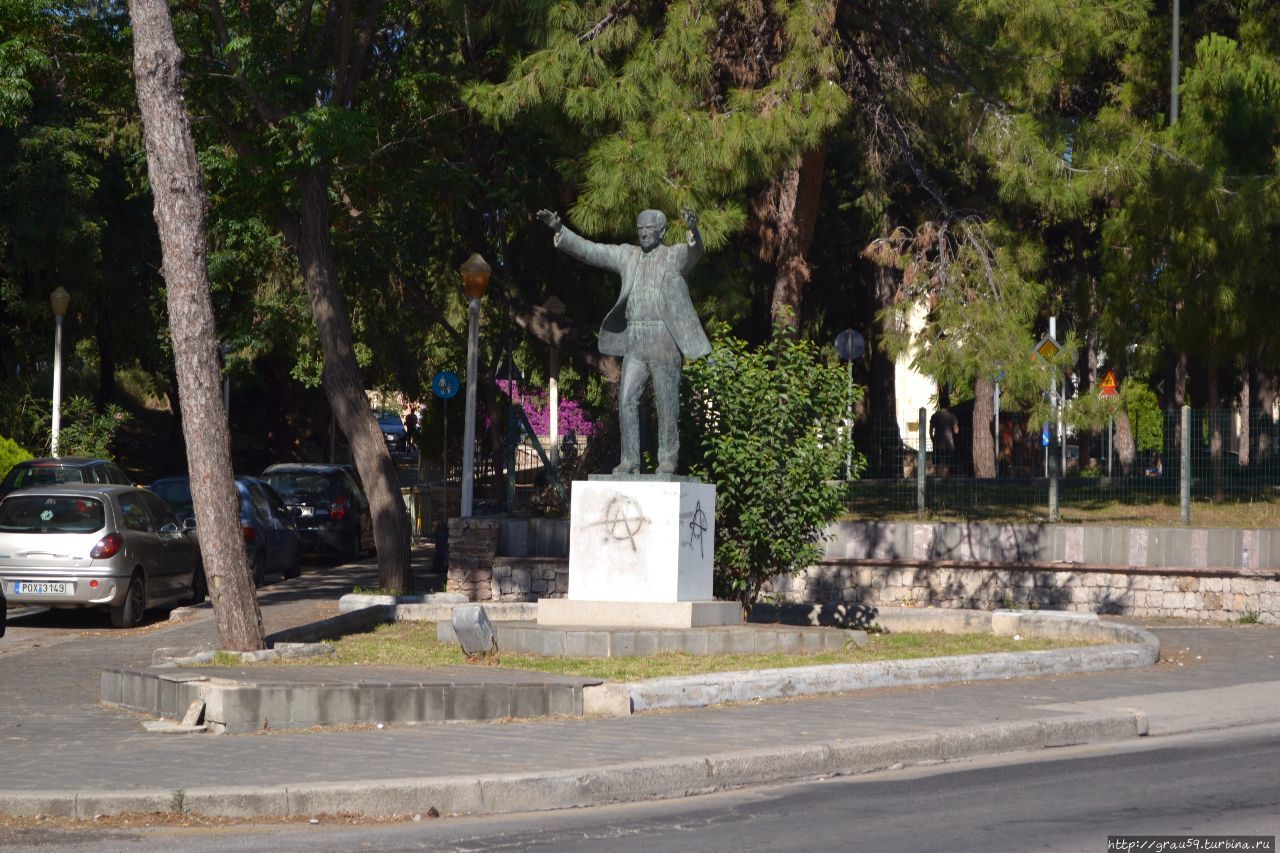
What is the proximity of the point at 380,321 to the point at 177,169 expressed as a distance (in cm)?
2169

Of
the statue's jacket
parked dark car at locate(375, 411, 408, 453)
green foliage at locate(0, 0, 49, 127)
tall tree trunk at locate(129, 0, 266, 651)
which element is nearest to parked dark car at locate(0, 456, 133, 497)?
green foliage at locate(0, 0, 49, 127)

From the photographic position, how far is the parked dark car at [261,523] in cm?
2248

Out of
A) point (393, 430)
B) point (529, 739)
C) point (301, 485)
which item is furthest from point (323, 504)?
point (393, 430)

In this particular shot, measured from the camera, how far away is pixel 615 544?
13969 millimetres

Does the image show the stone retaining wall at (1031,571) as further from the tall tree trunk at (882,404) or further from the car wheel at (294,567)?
the car wheel at (294,567)

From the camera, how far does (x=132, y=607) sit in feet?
58.7

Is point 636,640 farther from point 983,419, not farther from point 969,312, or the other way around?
point 983,419

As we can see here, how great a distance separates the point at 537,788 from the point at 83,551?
414 inches

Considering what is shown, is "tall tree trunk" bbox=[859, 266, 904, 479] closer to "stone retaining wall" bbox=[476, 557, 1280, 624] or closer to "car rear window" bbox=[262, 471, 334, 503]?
"stone retaining wall" bbox=[476, 557, 1280, 624]

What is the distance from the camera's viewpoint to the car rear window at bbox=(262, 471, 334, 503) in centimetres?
2792

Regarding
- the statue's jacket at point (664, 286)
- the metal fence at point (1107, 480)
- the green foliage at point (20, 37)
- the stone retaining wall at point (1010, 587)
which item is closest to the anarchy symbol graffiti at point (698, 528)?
the statue's jacket at point (664, 286)

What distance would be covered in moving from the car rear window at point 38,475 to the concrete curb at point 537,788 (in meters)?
18.7

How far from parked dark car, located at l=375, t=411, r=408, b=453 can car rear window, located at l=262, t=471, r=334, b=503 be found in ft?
131

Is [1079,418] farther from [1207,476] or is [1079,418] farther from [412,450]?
[412,450]
